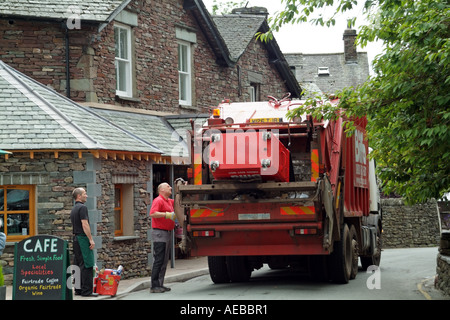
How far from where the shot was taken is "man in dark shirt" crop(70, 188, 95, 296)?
13562 mm

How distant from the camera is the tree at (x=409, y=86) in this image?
34.2ft

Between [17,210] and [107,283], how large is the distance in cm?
414

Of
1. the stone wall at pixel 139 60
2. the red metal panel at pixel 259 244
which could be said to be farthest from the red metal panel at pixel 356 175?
the stone wall at pixel 139 60

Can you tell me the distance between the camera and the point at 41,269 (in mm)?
11617

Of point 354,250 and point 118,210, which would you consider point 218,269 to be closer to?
point 354,250

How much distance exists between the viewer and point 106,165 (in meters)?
17.0

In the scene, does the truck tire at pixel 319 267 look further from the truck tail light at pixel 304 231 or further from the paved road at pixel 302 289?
the truck tail light at pixel 304 231

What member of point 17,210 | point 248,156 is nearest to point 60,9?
point 17,210

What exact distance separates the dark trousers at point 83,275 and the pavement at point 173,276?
0.17 metres

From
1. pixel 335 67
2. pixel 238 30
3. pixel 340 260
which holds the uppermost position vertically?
pixel 335 67

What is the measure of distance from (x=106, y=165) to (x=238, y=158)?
4.98 meters

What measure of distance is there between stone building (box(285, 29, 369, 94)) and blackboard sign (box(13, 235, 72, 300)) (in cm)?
4004
